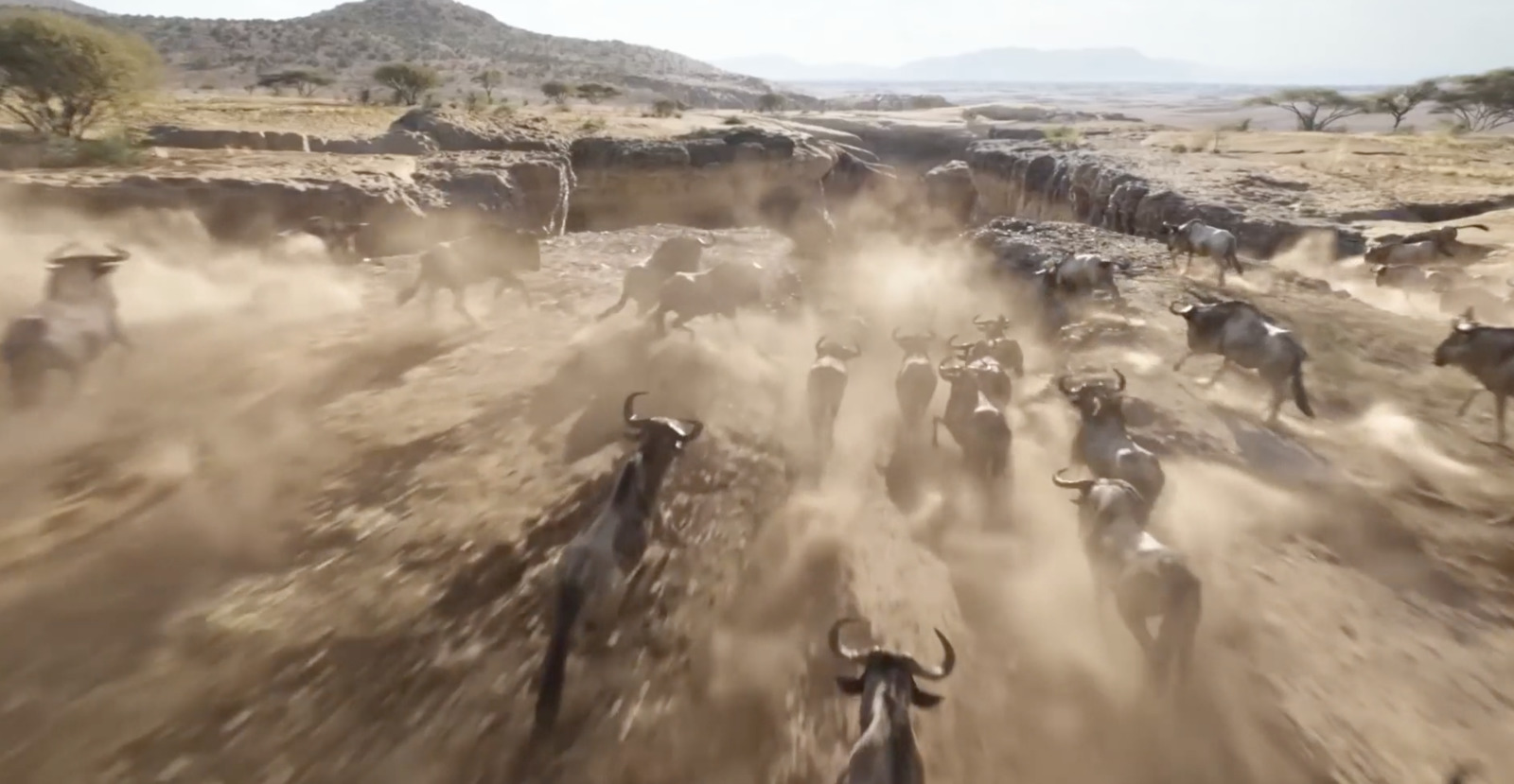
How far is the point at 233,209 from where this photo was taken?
45.1ft

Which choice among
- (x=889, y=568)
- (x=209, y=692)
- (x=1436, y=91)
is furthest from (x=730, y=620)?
(x=1436, y=91)

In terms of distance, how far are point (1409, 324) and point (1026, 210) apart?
22830 millimetres

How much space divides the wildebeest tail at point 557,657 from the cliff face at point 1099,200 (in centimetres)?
1998

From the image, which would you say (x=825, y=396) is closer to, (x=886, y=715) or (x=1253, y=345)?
(x=886, y=715)

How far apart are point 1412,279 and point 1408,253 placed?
119 centimetres

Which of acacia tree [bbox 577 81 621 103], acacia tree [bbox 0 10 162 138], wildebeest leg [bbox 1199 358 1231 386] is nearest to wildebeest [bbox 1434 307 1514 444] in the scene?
wildebeest leg [bbox 1199 358 1231 386]

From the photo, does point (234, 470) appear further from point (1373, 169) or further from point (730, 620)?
point (1373, 169)

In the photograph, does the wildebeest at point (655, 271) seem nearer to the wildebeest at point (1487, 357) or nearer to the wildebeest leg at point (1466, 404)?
the wildebeest at point (1487, 357)

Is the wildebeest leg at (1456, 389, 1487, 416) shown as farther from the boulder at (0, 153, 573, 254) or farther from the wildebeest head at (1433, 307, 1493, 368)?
A: the boulder at (0, 153, 573, 254)

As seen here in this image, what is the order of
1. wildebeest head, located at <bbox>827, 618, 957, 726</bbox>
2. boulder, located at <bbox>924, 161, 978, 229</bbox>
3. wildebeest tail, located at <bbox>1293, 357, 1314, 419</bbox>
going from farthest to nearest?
boulder, located at <bbox>924, 161, 978, 229</bbox> < wildebeest tail, located at <bbox>1293, 357, 1314, 419</bbox> < wildebeest head, located at <bbox>827, 618, 957, 726</bbox>

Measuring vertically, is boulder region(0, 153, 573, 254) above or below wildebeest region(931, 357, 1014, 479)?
above

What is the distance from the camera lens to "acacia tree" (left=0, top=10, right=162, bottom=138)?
775 inches

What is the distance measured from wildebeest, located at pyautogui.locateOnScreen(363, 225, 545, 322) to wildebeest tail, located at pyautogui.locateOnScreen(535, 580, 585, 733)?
26.6 feet

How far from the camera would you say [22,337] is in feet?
26.1
